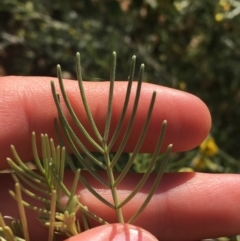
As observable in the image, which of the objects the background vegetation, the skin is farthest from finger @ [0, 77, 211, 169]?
the background vegetation

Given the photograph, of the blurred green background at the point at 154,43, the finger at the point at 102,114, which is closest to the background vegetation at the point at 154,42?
the blurred green background at the point at 154,43

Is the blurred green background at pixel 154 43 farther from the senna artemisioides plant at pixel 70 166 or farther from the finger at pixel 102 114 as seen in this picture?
the senna artemisioides plant at pixel 70 166

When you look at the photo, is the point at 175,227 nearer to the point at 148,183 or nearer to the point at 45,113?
the point at 148,183

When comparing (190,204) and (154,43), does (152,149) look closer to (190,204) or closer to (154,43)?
(190,204)

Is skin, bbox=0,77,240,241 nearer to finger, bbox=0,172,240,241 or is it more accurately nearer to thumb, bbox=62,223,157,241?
finger, bbox=0,172,240,241

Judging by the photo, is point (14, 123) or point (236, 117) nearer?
point (14, 123)

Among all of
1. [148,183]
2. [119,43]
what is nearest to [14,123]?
[148,183]
